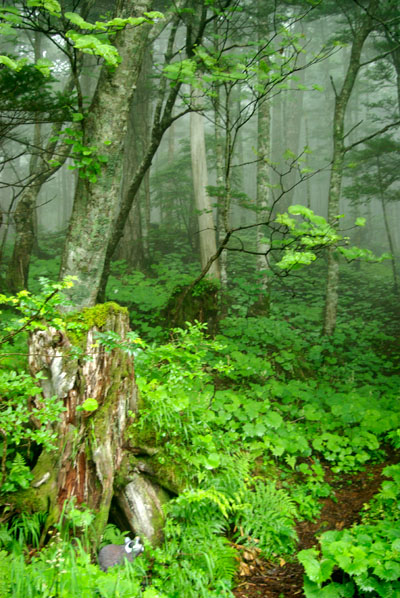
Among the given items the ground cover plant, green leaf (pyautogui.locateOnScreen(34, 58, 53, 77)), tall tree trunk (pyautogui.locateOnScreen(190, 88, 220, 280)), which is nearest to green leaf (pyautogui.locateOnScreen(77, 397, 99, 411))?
the ground cover plant

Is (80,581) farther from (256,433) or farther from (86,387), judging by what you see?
(256,433)

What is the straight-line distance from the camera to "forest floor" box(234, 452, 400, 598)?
3039 mm

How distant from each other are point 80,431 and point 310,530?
228cm

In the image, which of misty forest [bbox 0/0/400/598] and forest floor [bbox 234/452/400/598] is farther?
forest floor [bbox 234/452/400/598]

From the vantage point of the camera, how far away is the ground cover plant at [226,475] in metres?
2.56

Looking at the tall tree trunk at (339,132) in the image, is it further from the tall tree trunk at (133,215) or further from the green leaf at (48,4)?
the green leaf at (48,4)

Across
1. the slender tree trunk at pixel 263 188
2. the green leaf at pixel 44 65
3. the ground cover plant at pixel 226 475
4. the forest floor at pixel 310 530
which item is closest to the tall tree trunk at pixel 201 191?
the slender tree trunk at pixel 263 188

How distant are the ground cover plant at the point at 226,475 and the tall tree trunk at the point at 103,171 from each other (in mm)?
932

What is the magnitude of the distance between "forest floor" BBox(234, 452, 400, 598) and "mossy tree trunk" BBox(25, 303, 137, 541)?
1.25 m

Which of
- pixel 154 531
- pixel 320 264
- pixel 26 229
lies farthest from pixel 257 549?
pixel 320 264

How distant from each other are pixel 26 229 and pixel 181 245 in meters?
6.52

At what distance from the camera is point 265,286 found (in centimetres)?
923

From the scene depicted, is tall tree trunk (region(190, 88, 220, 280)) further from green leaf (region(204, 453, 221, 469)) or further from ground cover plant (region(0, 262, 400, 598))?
green leaf (region(204, 453, 221, 469))

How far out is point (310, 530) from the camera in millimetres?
3678
